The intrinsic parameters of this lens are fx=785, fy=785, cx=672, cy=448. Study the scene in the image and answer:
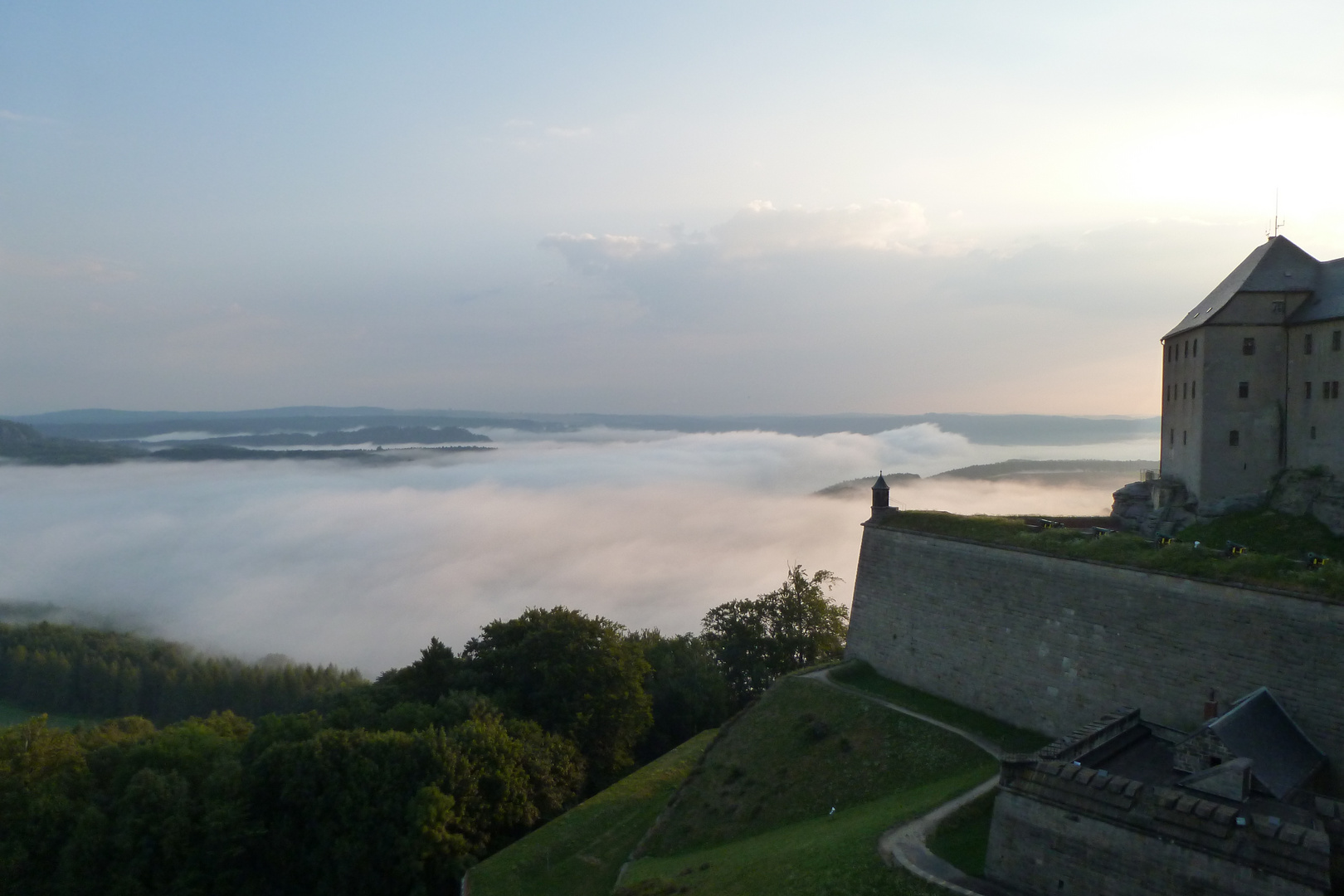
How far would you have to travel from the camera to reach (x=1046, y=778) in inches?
724

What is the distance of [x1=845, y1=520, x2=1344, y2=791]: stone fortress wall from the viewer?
70.1ft

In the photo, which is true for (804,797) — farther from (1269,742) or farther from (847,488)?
(847,488)

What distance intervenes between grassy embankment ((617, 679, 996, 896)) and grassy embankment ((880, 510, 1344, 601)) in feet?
26.1

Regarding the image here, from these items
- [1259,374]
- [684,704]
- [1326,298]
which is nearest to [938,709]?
[1259,374]

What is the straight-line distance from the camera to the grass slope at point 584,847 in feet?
98.7

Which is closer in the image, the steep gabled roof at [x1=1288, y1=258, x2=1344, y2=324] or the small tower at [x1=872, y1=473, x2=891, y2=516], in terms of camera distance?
the steep gabled roof at [x1=1288, y1=258, x2=1344, y2=324]

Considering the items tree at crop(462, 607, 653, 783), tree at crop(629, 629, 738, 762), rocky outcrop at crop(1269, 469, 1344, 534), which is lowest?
tree at crop(629, 629, 738, 762)

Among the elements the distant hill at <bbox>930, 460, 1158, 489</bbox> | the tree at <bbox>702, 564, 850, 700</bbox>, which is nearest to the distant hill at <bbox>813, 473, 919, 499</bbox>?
the distant hill at <bbox>930, 460, 1158, 489</bbox>

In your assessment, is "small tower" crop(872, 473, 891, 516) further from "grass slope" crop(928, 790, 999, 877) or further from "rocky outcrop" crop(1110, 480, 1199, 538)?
"grass slope" crop(928, 790, 999, 877)

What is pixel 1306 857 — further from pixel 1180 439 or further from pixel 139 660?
pixel 139 660

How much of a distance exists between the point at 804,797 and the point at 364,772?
1916 centimetres

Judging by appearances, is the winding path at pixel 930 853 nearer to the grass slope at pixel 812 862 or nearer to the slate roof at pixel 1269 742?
the grass slope at pixel 812 862

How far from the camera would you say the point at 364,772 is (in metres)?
34.4

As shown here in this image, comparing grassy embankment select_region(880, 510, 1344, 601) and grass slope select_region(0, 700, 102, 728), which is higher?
grassy embankment select_region(880, 510, 1344, 601)
